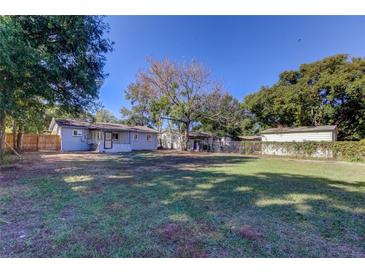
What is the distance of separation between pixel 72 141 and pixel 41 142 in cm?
242

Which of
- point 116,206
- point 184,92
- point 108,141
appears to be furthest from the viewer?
point 184,92

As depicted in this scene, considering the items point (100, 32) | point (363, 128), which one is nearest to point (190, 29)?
point (100, 32)

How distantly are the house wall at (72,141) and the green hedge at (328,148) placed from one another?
17534 millimetres

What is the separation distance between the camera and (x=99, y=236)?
8.84 feet

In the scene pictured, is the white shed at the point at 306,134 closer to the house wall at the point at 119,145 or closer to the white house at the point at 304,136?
the white house at the point at 304,136

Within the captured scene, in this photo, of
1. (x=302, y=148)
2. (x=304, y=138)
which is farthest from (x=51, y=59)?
(x=304, y=138)

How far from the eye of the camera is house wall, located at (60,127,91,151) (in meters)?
17.2

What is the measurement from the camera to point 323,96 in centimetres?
2081

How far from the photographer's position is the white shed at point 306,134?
1800 cm

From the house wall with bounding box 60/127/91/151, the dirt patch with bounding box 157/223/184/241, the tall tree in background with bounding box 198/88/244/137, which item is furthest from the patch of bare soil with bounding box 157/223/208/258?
the tall tree in background with bounding box 198/88/244/137

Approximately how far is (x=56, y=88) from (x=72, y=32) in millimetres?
3098

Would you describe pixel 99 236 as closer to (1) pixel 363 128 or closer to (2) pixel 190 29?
(2) pixel 190 29

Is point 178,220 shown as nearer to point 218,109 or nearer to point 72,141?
point 72,141

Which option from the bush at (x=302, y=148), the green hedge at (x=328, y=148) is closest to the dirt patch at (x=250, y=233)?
the green hedge at (x=328, y=148)
